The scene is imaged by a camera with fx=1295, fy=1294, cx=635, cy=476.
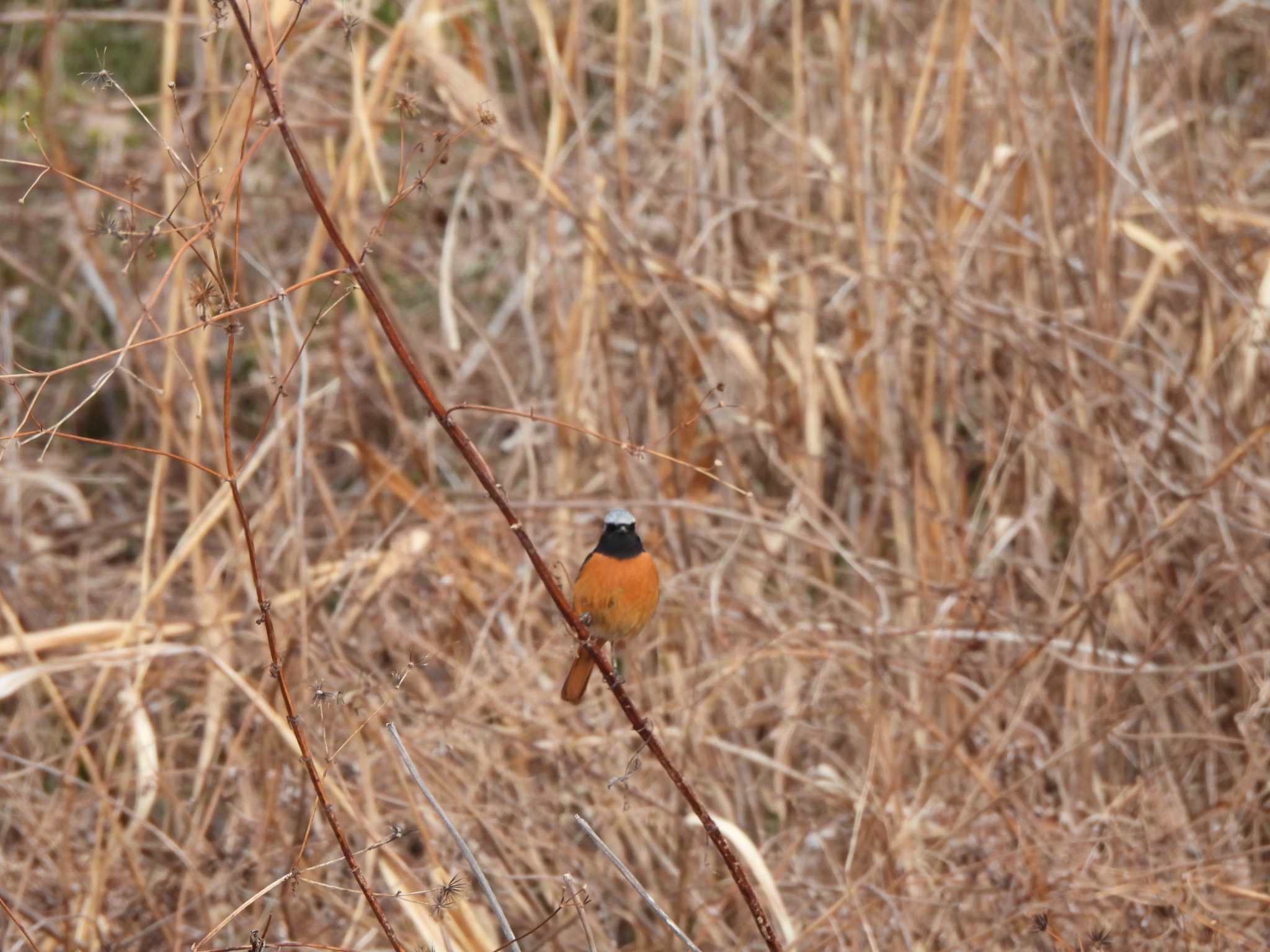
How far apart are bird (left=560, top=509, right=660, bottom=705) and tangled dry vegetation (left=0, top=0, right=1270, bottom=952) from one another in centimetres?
33

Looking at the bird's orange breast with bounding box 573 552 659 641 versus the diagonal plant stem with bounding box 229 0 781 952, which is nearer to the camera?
the diagonal plant stem with bounding box 229 0 781 952

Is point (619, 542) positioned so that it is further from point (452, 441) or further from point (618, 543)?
point (452, 441)

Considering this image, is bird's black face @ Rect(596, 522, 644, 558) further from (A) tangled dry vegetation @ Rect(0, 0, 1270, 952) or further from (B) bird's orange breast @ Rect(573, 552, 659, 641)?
(A) tangled dry vegetation @ Rect(0, 0, 1270, 952)

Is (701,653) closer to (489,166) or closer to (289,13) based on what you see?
(289,13)

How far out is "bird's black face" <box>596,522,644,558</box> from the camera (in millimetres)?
2770

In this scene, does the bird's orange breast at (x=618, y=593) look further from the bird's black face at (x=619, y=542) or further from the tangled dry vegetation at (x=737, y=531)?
the tangled dry vegetation at (x=737, y=531)

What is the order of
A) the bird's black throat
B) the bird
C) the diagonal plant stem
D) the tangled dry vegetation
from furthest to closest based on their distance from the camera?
the tangled dry vegetation → the bird's black throat → the bird → the diagonal plant stem

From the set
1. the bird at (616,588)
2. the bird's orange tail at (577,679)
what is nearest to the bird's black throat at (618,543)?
the bird at (616,588)

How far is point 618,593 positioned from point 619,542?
16cm

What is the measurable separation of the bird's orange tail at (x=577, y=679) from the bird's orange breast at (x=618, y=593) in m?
0.17

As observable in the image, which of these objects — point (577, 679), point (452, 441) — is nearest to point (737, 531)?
point (577, 679)

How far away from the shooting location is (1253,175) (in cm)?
448

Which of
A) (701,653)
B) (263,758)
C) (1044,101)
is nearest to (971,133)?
(1044,101)

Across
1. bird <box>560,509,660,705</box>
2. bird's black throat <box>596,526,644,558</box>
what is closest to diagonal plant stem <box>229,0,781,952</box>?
bird <box>560,509,660,705</box>
